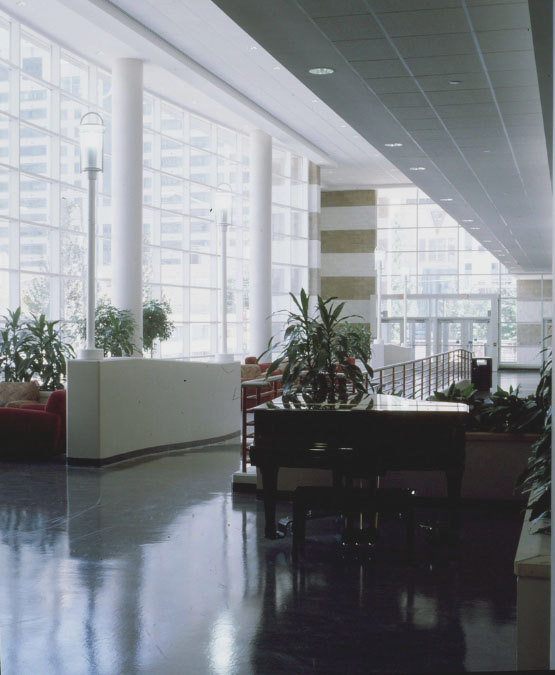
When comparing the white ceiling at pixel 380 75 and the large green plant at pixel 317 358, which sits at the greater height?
the white ceiling at pixel 380 75

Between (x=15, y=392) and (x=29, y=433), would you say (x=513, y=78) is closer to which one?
(x=29, y=433)

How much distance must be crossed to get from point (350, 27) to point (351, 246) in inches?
954

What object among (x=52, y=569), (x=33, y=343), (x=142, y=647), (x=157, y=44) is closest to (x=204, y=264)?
(x=157, y=44)

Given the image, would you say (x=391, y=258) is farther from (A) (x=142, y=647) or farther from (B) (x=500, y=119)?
(A) (x=142, y=647)

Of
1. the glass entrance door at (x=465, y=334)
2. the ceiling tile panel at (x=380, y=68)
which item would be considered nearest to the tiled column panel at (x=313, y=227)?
the glass entrance door at (x=465, y=334)

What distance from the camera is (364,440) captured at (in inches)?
212

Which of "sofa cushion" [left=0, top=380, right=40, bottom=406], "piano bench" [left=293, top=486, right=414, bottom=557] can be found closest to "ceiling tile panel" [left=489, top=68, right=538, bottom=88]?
"piano bench" [left=293, top=486, right=414, bottom=557]

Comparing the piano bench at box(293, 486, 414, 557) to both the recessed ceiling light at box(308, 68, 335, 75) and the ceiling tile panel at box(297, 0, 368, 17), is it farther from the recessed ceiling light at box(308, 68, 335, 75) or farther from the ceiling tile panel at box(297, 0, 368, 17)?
the recessed ceiling light at box(308, 68, 335, 75)

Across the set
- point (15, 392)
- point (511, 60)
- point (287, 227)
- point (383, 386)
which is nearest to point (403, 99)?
point (511, 60)

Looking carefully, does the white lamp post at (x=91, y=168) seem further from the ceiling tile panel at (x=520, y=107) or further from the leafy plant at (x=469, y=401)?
the ceiling tile panel at (x=520, y=107)

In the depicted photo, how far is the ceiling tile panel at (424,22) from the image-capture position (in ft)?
16.7

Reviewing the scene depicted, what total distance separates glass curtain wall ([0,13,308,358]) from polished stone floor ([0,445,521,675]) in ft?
26.2

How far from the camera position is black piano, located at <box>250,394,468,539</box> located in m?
5.34

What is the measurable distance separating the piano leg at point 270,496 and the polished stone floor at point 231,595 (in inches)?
4.0
